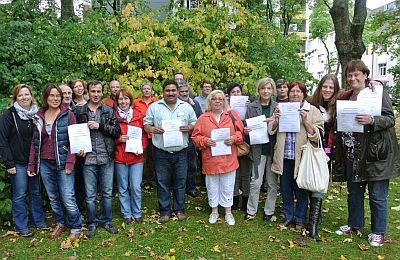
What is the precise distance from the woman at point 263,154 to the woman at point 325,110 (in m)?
0.66

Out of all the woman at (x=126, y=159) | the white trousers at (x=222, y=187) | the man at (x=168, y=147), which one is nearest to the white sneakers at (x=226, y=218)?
the white trousers at (x=222, y=187)

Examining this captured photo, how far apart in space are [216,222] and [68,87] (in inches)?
121

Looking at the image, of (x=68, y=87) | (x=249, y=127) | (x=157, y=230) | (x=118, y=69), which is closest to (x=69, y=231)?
(x=157, y=230)

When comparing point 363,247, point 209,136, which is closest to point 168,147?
point 209,136

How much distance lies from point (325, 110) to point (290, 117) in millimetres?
660

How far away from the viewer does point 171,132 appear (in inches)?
220

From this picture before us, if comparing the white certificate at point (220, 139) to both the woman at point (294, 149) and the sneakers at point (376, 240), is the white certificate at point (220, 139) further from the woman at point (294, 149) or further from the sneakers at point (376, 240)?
the sneakers at point (376, 240)

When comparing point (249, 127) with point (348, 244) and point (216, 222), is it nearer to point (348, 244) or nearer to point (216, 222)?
point (216, 222)

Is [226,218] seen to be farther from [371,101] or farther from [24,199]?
[24,199]

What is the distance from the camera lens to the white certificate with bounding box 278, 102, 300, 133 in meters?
5.16

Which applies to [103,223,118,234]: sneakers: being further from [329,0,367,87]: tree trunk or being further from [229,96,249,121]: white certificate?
[329,0,367,87]: tree trunk

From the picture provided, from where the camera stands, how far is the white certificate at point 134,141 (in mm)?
5488

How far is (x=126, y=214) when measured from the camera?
5832 millimetres

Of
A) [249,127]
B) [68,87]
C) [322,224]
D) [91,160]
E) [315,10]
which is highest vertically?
[315,10]
